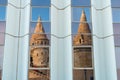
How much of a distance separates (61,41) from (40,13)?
2208 millimetres

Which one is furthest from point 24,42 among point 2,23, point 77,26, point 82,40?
point 82,40

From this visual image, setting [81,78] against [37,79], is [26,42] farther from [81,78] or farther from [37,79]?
[81,78]

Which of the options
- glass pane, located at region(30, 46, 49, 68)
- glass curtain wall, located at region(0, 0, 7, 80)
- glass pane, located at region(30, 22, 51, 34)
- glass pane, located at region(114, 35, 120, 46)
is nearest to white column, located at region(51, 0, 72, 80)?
glass pane, located at region(30, 22, 51, 34)

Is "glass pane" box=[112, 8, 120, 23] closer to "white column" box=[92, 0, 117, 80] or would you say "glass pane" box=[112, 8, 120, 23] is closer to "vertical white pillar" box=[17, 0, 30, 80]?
"white column" box=[92, 0, 117, 80]

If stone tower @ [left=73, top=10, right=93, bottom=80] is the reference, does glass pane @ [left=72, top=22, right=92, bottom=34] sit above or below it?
above

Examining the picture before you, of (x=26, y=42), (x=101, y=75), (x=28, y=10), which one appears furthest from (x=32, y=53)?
(x=101, y=75)

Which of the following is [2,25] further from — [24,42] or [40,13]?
[40,13]

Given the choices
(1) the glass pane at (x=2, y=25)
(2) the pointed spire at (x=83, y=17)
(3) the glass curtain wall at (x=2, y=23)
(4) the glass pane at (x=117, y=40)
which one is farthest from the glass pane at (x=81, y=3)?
(1) the glass pane at (x=2, y=25)

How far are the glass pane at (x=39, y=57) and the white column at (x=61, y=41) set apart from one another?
377mm

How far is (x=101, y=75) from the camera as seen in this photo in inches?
627

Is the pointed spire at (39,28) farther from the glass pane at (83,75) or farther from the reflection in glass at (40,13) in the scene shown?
the glass pane at (83,75)

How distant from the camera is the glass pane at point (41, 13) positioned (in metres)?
17.1

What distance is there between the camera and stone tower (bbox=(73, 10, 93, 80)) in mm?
15883

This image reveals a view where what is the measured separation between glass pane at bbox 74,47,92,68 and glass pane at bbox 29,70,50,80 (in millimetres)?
1721
